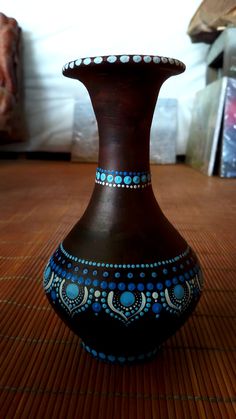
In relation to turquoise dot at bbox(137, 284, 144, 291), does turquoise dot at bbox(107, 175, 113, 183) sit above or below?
above

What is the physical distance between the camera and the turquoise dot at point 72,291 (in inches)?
17.3

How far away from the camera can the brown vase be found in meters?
0.43

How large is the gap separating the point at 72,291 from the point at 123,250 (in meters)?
0.07

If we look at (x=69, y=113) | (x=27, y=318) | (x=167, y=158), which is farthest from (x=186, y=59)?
(x=27, y=318)

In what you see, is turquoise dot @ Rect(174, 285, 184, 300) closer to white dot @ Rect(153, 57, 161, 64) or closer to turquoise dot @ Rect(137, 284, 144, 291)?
turquoise dot @ Rect(137, 284, 144, 291)

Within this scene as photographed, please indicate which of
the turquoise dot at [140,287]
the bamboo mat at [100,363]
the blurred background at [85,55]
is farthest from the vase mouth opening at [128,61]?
the blurred background at [85,55]

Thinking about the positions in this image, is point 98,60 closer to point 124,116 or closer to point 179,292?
point 124,116

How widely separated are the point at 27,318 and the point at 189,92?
2185mm

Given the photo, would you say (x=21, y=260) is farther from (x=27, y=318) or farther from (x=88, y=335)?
(x=88, y=335)

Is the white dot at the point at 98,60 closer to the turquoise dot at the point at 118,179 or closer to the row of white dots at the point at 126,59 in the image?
the row of white dots at the point at 126,59

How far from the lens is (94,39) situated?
2436mm

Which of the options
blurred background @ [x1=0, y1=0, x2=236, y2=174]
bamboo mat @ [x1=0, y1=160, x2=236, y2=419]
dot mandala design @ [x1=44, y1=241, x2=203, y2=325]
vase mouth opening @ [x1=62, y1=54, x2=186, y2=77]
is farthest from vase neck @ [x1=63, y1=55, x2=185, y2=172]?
blurred background @ [x1=0, y1=0, x2=236, y2=174]

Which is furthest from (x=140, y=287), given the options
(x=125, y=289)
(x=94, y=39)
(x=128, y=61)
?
(x=94, y=39)

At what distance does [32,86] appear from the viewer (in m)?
2.53
